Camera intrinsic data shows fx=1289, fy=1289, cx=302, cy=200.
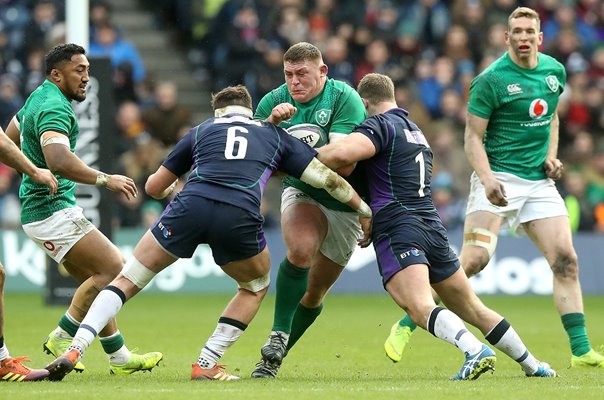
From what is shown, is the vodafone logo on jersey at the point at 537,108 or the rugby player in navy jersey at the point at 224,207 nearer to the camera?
the rugby player in navy jersey at the point at 224,207

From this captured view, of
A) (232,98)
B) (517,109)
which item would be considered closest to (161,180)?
(232,98)

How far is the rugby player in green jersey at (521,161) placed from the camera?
10516mm

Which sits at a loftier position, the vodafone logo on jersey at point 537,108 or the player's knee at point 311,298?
the vodafone logo on jersey at point 537,108

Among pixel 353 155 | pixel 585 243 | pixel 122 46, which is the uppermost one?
pixel 353 155

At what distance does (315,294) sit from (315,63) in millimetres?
1831

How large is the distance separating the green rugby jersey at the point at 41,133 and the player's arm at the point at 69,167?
10 centimetres

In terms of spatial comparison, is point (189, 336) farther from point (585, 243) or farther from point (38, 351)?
point (585, 243)

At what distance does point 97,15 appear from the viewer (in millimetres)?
21812

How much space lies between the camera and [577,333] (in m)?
10.4

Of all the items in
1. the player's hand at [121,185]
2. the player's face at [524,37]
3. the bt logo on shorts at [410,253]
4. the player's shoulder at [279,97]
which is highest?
the player's face at [524,37]

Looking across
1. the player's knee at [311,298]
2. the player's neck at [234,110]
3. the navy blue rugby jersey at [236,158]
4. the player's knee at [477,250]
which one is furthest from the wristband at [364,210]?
the player's knee at [477,250]

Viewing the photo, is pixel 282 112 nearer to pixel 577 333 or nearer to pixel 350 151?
pixel 350 151

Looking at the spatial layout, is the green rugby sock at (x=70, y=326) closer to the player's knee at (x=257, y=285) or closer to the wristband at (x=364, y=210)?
the player's knee at (x=257, y=285)

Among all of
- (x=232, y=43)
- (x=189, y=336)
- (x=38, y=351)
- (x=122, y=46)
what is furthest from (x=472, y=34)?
(x=38, y=351)
